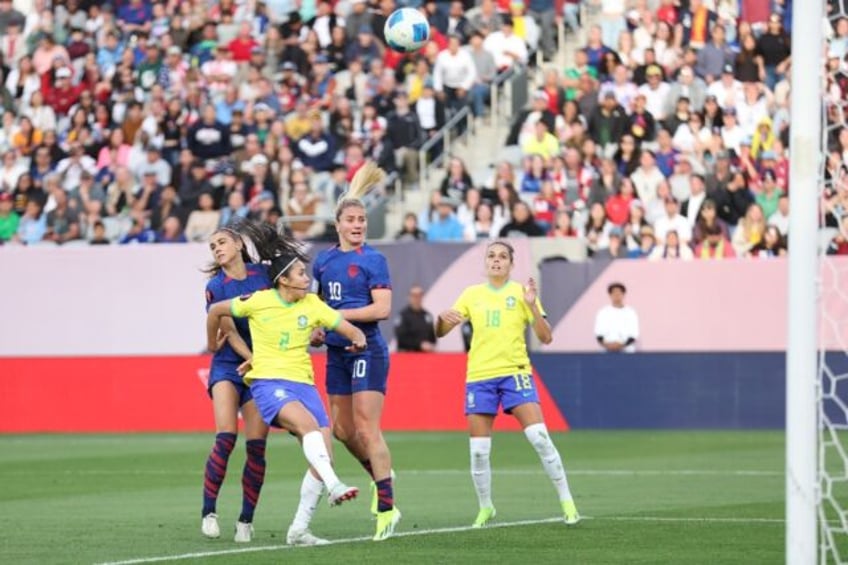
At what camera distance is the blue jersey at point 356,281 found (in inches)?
500

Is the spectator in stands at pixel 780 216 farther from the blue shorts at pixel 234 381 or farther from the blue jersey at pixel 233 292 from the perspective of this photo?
the blue shorts at pixel 234 381

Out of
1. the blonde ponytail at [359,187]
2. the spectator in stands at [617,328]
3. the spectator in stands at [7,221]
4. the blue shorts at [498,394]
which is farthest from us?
the spectator in stands at [7,221]

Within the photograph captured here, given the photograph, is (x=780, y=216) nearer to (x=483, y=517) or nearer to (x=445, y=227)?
(x=445, y=227)

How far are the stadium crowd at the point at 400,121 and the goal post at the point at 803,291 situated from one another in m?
15.5

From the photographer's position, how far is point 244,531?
12.4m

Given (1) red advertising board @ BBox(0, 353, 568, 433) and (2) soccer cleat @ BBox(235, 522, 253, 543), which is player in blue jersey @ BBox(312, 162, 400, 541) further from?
(1) red advertising board @ BBox(0, 353, 568, 433)

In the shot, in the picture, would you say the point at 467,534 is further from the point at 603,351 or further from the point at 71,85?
the point at 71,85

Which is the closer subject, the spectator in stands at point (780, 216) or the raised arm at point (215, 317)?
the raised arm at point (215, 317)

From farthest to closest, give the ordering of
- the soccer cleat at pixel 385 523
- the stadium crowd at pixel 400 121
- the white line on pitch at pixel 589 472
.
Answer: the stadium crowd at pixel 400 121
the white line on pitch at pixel 589 472
the soccer cleat at pixel 385 523

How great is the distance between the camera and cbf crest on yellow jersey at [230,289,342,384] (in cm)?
1218

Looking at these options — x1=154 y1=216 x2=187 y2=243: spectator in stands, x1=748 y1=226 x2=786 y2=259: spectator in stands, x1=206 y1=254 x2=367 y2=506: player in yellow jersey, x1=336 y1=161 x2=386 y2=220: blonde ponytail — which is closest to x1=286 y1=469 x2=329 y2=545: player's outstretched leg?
x1=206 y1=254 x2=367 y2=506: player in yellow jersey

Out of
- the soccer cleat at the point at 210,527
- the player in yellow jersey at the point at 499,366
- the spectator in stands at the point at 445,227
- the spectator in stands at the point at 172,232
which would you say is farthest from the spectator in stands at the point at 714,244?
the soccer cleat at the point at 210,527

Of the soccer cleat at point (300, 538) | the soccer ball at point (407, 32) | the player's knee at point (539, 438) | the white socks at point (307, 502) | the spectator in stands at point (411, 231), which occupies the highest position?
the soccer ball at point (407, 32)

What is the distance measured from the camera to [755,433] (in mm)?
24938
